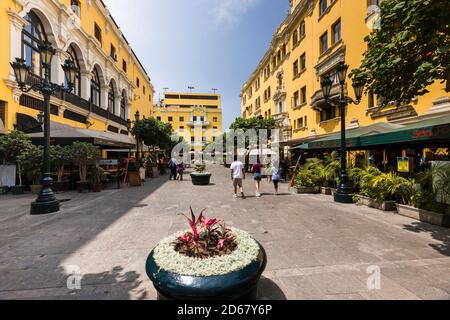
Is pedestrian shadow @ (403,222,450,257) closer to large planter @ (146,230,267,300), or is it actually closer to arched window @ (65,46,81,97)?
large planter @ (146,230,267,300)

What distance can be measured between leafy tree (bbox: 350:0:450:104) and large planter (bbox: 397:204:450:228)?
3.25 meters

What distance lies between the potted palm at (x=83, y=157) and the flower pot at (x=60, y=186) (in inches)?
35.4

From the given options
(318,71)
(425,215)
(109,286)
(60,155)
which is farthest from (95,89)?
(425,215)

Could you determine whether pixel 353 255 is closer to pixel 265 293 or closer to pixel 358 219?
pixel 265 293

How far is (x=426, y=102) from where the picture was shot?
9.90 m

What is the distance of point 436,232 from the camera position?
5.14 m

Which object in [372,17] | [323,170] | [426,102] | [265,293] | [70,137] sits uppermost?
[372,17]

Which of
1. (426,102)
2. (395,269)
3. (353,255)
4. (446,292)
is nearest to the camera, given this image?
(446,292)

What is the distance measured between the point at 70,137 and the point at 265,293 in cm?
1282

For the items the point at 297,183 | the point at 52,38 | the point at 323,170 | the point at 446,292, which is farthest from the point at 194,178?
the point at 52,38

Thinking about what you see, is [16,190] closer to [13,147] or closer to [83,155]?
[13,147]

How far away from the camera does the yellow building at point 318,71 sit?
38.6 feet

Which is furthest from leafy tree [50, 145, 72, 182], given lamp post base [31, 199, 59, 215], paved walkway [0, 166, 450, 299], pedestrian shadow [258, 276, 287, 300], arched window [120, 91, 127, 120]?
arched window [120, 91, 127, 120]

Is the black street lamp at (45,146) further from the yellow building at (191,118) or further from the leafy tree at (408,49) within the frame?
the yellow building at (191,118)
